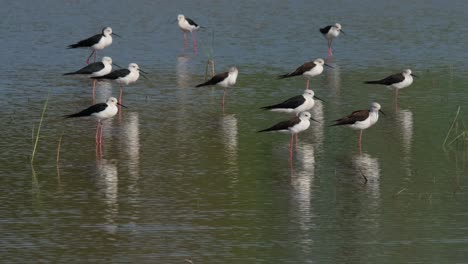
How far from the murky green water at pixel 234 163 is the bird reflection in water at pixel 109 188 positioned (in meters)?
0.03

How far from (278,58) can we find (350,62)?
201 cm

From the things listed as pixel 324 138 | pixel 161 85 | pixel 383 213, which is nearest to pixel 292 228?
pixel 383 213

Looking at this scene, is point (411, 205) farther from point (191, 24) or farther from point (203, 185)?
point (191, 24)

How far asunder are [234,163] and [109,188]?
→ 272 cm

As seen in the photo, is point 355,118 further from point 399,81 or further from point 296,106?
point 399,81

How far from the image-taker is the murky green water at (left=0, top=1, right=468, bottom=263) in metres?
15.1

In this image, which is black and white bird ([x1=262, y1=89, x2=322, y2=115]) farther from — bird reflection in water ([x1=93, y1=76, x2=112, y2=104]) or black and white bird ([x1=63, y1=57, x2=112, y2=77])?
black and white bird ([x1=63, y1=57, x2=112, y2=77])

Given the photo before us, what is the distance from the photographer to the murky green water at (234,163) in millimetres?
15062

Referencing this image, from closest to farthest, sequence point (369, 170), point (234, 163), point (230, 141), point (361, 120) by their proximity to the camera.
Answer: point (369, 170) → point (234, 163) → point (361, 120) → point (230, 141)

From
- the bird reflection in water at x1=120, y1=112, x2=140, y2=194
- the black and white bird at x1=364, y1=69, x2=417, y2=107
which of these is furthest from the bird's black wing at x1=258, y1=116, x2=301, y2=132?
the black and white bird at x1=364, y1=69, x2=417, y2=107

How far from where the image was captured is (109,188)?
59.7 feet

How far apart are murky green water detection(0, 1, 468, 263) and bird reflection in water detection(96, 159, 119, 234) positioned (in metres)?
0.03

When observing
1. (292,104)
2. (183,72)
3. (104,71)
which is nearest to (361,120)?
(292,104)

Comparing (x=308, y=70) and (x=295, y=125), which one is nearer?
(x=295, y=125)
